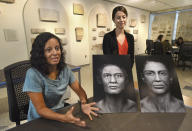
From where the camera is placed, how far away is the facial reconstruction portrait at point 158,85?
64cm

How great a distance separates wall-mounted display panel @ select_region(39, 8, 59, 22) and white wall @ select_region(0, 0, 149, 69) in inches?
3.6

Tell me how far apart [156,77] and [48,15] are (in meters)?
3.15

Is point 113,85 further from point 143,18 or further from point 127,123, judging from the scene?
point 143,18

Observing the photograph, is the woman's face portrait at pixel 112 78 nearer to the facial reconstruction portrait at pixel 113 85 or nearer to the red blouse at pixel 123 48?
the facial reconstruction portrait at pixel 113 85

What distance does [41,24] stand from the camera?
3053 millimetres

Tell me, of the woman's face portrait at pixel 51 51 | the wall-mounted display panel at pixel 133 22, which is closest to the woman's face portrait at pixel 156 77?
the woman's face portrait at pixel 51 51

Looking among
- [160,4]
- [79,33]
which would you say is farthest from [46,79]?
[160,4]

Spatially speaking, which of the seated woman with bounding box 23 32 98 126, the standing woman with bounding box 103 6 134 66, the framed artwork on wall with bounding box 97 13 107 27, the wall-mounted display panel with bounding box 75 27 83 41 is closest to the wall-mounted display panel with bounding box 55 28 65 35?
the wall-mounted display panel with bounding box 75 27 83 41

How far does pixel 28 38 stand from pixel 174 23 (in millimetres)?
6854

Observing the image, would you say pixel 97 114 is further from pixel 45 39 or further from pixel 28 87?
pixel 45 39

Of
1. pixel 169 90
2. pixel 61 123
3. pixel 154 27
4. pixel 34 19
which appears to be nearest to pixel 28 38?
pixel 34 19

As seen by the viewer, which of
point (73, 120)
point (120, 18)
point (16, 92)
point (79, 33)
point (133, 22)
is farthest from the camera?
point (133, 22)

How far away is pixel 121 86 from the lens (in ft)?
2.20

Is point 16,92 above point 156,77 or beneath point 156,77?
beneath
